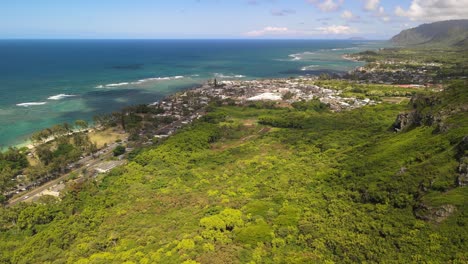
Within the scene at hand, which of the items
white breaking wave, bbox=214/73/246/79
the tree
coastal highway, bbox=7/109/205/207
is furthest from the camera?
white breaking wave, bbox=214/73/246/79

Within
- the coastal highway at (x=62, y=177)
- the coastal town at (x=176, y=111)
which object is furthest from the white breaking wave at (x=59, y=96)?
the coastal highway at (x=62, y=177)

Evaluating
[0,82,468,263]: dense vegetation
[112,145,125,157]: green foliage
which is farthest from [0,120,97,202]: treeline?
[0,82,468,263]: dense vegetation

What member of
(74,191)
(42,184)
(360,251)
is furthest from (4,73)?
(360,251)

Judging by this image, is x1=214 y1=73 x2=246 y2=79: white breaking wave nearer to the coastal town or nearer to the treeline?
the coastal town

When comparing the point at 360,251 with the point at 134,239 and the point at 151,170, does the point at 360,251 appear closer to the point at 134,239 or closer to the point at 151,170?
the point at 134,239

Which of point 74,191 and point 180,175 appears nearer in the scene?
point 74,191

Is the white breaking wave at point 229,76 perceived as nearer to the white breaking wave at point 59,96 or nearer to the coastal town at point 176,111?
the coastal town at point 176,111

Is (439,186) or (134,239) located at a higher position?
(439,186)

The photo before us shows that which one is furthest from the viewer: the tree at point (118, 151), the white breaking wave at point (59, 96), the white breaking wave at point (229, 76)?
the white breaking wave at point (229, 76)
